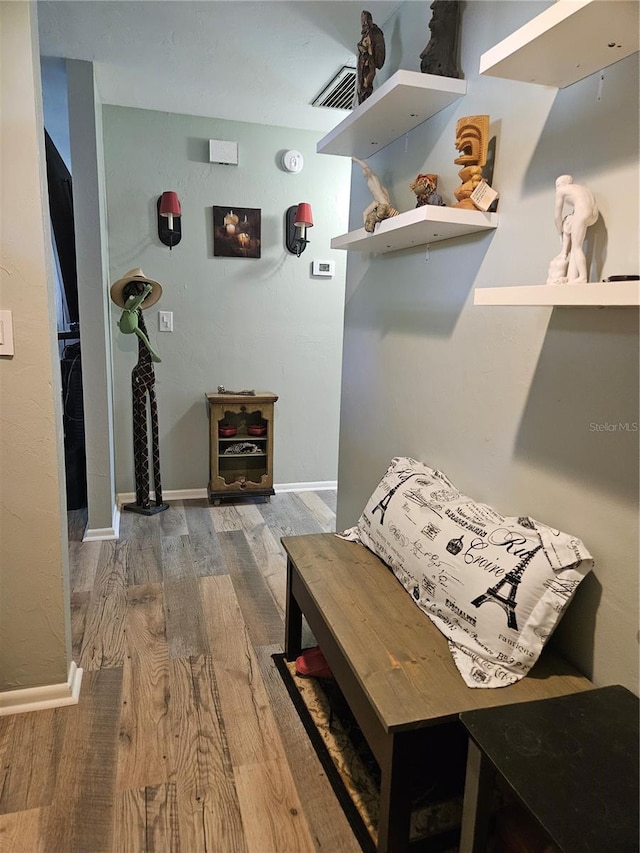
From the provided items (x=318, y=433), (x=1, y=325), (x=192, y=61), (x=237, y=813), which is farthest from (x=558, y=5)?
(x=318, y=433)

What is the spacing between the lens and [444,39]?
1.63 m

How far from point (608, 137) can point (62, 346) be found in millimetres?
3623

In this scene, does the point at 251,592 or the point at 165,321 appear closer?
the point at 251,592

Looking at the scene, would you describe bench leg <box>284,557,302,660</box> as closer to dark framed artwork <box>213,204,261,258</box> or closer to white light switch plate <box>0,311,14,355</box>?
white light switch plate <box>0,311,14,355</box>

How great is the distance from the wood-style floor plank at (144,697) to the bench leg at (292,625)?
0.44 m

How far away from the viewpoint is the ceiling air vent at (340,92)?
2.65 meters

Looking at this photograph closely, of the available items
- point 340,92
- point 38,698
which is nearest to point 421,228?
point 340,92

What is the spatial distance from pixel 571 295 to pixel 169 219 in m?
2.89

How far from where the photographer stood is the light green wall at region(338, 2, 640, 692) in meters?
1.12

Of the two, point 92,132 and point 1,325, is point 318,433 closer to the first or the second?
point 92,132

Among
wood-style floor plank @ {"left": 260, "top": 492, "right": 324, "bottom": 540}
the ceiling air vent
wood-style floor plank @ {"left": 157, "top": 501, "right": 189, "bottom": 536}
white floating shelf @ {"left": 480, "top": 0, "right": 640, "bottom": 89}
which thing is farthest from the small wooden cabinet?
white floating shelf @ {"left": 480, "top": 0, "right": 640, "bottom": 89}

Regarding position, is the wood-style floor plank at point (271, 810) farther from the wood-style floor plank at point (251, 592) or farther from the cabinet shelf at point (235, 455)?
the cabinet shelf at point (235, 455)

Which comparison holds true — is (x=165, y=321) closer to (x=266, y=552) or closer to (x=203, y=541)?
(x=203, y=541)

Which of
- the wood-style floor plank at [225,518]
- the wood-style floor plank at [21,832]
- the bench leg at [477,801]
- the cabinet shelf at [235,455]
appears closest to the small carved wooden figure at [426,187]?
the bench leg at [477,801]
